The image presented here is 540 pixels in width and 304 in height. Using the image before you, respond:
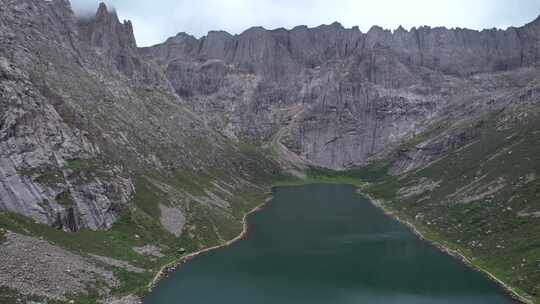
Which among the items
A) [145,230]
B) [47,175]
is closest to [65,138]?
[47,175]

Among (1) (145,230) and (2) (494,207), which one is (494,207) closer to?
(2) (494,207)

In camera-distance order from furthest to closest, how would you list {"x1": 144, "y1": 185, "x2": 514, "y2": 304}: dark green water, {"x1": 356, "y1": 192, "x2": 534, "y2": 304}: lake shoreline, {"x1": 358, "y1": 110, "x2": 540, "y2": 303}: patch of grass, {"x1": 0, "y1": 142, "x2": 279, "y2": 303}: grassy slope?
1. {"x1": 358, "y1": 110, "x2": 540, "y2": 303}: patch of grass
2. {"x1": 144, "y1": 185, "x2": 514, "y2": 304}: dark green water
3. {"x1": 356, "y1": 192, "x2": 534, "y2": 304}: lake shoreline
4. {"x1": 0, "y1": 142, "x2": 279, "y2": 303}: grassy slope

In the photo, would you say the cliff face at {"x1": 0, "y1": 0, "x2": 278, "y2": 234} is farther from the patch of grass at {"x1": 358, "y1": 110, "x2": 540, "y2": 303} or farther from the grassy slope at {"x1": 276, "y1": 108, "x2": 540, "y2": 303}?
the patch of grass at {"x1": 358, "y1": 110, "x2": 540, "y2": 303}

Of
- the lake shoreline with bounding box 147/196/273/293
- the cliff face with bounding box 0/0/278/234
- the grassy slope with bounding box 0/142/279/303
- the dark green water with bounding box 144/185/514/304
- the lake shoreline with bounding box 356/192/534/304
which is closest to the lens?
the grassy slope with bounding box 0/142/279/303

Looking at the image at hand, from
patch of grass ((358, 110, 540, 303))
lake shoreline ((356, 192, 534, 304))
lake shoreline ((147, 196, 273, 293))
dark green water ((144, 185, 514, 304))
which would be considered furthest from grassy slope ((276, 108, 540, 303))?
lake shoreline ((147, 196, 273, 293))

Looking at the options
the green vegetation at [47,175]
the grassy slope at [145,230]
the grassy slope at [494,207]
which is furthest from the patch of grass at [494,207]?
the green vegetation at [47,175]

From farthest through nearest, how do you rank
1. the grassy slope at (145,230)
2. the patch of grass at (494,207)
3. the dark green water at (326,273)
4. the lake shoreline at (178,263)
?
the patch of grass at (494,207), the lake shoreline at (178,263), the dark green water at (326,273), the grassy slope at (145,230)

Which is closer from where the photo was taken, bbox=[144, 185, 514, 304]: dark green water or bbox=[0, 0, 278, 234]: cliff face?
bbox=[144, 185, 514, 304]: dark green water

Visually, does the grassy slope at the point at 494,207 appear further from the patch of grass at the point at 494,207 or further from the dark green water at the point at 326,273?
the dark green water at the point at 326,273
